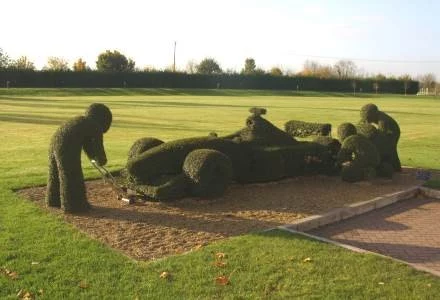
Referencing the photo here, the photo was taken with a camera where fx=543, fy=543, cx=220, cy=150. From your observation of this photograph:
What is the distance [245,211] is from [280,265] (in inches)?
94.9

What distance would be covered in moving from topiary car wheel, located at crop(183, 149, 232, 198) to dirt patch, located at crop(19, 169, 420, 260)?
0.92 feet

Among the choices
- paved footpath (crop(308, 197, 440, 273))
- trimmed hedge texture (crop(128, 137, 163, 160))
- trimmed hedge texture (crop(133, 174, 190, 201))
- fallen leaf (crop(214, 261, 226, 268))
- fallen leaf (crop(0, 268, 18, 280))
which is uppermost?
trimmed hedge texture (crop(128, 137, 163, 160))

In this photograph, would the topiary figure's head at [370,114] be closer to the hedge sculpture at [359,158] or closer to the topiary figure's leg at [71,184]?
the hedge sculpture at [359,158]

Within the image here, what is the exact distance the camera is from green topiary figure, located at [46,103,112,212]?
769 centimetres

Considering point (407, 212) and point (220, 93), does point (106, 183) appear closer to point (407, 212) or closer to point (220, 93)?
point (407, 212)

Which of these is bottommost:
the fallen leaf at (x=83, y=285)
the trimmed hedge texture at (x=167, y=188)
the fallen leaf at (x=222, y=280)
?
the fallen leaf at (x=83, y=285)

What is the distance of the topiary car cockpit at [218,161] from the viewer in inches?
325

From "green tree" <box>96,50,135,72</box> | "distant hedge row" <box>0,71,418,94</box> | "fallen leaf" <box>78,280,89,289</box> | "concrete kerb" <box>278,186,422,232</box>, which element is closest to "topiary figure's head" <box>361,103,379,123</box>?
"concrete kerb" <box>278,186,422,232</box>

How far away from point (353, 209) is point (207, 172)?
2357 mm

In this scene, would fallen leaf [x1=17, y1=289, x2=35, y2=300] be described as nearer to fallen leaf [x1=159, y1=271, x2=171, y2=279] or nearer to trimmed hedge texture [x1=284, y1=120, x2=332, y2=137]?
fallen leaf [x1=159, y1=271, x2=171, y2=279]

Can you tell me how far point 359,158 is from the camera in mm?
10344

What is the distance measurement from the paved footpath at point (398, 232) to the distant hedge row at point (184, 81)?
59.5 metres

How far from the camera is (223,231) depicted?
710cm

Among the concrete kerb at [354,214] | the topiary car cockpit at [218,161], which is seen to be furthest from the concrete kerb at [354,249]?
the topiary car cockpit at [218,161]
